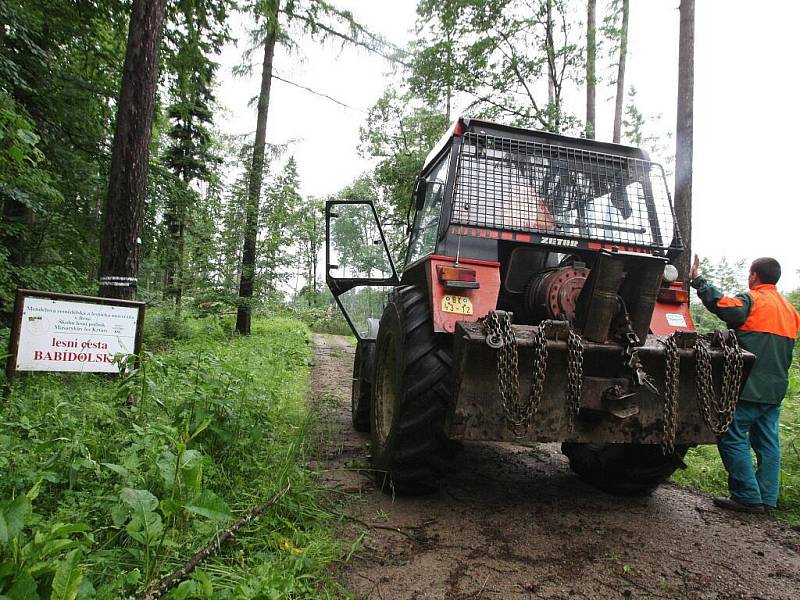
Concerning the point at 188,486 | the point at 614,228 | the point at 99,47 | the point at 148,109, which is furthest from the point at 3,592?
the point at 99,47

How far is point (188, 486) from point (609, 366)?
7.66 ft

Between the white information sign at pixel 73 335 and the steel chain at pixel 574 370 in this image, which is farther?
the white information sign at pixel 73 335

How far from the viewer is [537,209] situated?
359cm

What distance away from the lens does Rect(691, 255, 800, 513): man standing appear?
10.9 feet

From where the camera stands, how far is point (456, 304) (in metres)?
3.02

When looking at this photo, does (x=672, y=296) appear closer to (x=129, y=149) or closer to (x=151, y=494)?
(x=151, y=494)

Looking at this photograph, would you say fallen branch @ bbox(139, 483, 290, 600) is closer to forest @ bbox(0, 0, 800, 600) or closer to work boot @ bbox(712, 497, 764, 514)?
forest @ bbox(0, 0, 800, 600)

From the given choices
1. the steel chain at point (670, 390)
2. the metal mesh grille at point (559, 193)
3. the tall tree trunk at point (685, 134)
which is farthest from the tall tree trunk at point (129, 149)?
the tall tree trunk at point (685, 134)

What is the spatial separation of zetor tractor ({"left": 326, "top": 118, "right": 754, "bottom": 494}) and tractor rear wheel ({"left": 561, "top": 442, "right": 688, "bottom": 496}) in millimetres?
11

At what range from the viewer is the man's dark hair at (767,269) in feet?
11.6

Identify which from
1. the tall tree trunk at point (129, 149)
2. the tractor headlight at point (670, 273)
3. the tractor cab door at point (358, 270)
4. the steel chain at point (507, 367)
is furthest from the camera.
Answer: the tractor cab door at point (358, 270)

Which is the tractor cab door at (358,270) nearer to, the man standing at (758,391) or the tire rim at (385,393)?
the tire rim at (385,393)

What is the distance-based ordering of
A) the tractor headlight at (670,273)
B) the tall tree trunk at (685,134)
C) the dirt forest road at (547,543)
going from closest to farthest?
the dirt forest road at (547,543) < the tractor headlight at (670,273) < the tall tree trunk at (685,134)

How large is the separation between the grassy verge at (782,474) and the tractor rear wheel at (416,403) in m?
2.34
